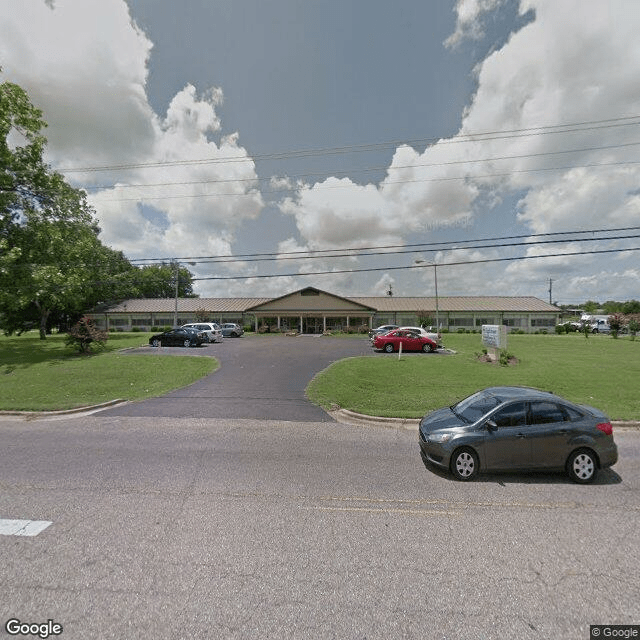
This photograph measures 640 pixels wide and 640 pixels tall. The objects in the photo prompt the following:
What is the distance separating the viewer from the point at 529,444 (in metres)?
5.46

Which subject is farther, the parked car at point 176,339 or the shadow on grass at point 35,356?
the parked car at point 176,339

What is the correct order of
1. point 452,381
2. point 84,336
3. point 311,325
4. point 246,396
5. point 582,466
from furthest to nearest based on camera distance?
point 311,325 < point 84,336 < point 452,381 < point 246,396 < point 582,466

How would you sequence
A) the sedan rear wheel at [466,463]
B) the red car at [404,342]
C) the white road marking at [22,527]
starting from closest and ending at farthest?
1. the white road marking at [22,527]
2. the sedan rear wheel at [466,463]
3. the red car at [404,342]

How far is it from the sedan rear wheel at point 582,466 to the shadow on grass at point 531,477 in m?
0.11

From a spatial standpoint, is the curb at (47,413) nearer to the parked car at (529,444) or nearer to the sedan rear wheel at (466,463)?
the parked car at (529,444)

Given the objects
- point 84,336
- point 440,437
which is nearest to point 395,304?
point 84,336

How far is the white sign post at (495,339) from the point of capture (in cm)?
1672

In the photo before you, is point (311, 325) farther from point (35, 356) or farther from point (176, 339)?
point (35, 356)

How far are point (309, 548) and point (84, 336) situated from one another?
2153 cm

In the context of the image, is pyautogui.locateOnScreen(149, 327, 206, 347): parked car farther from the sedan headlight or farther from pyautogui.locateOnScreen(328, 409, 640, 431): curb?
the sedan headlight

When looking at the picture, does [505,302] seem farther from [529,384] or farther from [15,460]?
[15,460]

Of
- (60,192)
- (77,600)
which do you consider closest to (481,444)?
(77,600)

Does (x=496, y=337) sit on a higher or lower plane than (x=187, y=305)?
lower

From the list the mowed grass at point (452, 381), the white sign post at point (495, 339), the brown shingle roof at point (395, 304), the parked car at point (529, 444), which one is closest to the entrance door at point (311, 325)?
the brown shingle roof at point (395, 304)
